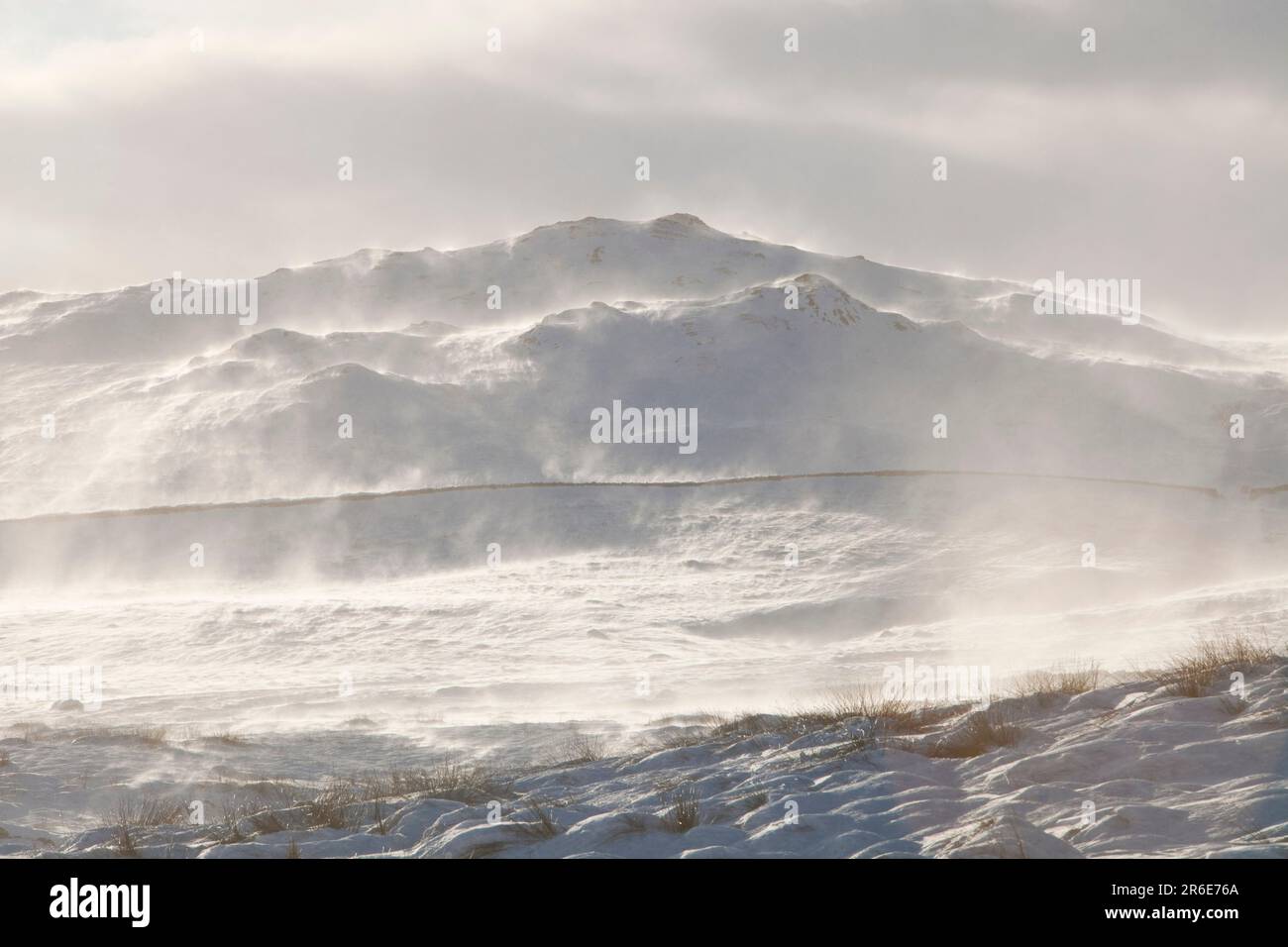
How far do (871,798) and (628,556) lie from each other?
1121 inches

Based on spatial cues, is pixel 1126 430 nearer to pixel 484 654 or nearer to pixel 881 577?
pixel 881 577

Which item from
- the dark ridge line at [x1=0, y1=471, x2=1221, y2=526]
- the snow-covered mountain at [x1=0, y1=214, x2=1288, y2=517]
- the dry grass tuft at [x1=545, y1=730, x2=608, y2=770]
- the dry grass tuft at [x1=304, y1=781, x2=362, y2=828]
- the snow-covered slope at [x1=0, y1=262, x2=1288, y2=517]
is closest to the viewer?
the dry grass tuft at [x1=304, y1=781, x2=362, y2=828]

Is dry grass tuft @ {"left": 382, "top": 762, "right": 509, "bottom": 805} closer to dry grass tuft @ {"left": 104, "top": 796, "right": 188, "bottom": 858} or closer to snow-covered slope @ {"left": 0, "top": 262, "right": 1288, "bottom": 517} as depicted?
dry grass tuft @ {"left": 104, "top": 796, "right": 188, "bottom": 858}

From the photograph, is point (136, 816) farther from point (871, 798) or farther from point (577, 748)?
point (871, 798)

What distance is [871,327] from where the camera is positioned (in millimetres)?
58156

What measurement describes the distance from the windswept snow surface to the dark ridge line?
11.2 inches

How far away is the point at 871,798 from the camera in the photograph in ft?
25.8

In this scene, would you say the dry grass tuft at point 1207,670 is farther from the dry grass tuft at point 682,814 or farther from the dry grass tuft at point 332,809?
the dry grass tuft at point 332,809

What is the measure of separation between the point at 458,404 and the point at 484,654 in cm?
2865

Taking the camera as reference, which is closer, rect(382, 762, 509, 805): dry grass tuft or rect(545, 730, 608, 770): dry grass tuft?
rect(382, 762, 509, 805): dry grass tuft

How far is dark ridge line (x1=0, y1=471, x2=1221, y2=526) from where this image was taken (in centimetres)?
4156

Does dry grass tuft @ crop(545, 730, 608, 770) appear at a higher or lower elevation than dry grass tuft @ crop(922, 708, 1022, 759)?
lower

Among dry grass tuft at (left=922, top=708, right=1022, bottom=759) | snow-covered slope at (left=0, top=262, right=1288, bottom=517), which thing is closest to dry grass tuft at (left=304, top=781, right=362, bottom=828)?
dry grass tuft at (left=922, top=708, right=1022, bottom=759)
